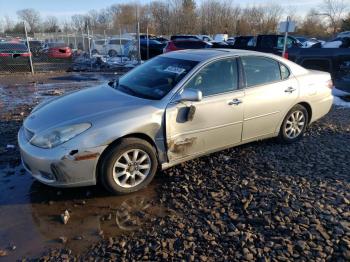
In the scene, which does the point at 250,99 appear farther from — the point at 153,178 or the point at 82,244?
the point at 82,244

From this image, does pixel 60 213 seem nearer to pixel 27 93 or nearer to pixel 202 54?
pixel 202 54

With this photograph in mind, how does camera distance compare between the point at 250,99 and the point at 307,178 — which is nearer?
the point at 307,178

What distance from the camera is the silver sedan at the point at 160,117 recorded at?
3.54m

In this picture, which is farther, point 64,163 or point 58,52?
point 58,52

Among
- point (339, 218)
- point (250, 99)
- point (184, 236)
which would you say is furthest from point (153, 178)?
point (339, 218)

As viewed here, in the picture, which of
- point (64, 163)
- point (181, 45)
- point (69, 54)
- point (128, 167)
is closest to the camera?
point (64, 163)

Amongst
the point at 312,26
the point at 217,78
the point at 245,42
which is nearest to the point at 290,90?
the point at 217,78

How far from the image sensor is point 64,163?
11.3 ft

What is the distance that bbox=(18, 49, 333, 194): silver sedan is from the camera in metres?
3.54

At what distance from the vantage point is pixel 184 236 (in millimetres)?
3135

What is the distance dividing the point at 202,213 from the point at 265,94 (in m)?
2.17

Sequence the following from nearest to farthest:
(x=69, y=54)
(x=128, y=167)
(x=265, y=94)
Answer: (x=128, y=167) < (x=265, y=94) < (x=69, y=54)

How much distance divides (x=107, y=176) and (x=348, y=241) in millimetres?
2462

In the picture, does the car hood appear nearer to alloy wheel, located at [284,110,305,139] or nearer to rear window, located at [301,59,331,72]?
alloy wheel, located at [284,110,305,139]
